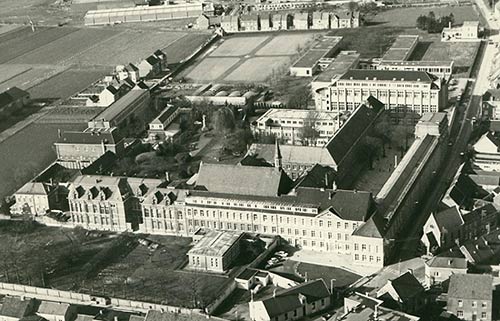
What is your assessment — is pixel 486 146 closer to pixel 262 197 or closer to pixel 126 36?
pixel 262 197

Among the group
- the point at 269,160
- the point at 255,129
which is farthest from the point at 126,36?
the point at 269,160

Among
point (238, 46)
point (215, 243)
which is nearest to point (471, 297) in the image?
point (215, 243)

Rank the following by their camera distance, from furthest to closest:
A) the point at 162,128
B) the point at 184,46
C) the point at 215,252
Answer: the point at 184,46 < the point at 162,128 < the point at 215,252

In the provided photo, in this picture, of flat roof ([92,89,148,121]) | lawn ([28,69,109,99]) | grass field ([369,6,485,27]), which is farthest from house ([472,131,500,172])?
lawn ([28,69,109,99])

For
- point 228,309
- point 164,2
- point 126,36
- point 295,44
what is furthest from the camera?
point 164,2

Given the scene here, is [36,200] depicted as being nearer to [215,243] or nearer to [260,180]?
[215,243]

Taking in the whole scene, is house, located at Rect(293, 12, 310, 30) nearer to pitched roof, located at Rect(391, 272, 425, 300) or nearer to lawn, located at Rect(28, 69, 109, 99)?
lawn, located at Rect(28, 69, 109, 99)

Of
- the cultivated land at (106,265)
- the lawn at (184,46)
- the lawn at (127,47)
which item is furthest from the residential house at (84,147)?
the lawn at (127,47)
